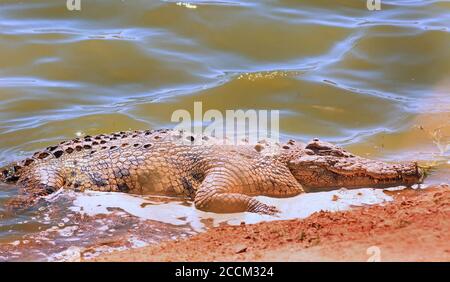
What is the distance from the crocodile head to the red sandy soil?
1134 mm

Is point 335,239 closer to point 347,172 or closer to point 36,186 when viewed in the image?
point 347,172

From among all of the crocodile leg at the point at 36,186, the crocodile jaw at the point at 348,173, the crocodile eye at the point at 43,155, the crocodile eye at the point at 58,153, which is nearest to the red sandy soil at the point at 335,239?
the crocodile jaw at the point at 348,173

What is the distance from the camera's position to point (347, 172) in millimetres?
7703

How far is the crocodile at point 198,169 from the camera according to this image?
7.55 metres

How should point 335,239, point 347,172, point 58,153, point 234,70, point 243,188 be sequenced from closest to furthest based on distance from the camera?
1. point 335,239
2. point 243,188
3. point 347,172
4. point 58,153
5. point 234,70

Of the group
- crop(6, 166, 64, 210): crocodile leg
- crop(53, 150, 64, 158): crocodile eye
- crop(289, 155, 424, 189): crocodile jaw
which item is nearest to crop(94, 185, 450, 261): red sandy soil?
crop(289, 155, 424, 189): crocodile jaw

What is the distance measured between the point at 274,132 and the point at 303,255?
524cm

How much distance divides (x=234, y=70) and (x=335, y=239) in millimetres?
7133

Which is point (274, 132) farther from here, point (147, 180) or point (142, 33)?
point (142, 33)

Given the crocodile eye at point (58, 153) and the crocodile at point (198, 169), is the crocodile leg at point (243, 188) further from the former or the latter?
the crocodile eye at point (58, 153)

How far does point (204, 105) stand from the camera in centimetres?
1089

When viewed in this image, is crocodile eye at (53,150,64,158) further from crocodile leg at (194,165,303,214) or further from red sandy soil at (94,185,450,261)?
red sandy soil at (94,185,450,261)

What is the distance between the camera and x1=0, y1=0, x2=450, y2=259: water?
1009cm

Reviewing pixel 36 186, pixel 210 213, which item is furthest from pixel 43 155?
pixel 210 213
